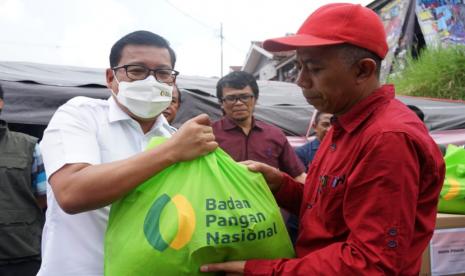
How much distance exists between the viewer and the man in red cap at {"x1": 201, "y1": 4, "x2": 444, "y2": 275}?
0.98 meters

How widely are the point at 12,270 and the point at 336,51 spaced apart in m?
2.41

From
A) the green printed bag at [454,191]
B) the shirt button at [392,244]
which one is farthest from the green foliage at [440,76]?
the shirt button at [392,244]

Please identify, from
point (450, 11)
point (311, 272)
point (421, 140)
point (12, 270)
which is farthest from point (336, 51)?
point (450, 11)

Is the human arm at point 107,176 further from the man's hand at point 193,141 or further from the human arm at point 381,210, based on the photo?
the human arm at point 381,210

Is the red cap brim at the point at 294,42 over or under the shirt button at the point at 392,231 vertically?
over

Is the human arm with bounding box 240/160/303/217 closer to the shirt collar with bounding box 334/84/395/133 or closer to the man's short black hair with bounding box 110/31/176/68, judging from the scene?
the shirt collar with bounding box 334/84/395/133

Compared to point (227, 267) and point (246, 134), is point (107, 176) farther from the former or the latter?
point (246, 134)

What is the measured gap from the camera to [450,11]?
10.1 m

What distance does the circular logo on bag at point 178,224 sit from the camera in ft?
3.46

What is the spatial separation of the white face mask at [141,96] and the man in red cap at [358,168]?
42cm

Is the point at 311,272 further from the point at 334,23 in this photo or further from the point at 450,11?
the point at 450,11

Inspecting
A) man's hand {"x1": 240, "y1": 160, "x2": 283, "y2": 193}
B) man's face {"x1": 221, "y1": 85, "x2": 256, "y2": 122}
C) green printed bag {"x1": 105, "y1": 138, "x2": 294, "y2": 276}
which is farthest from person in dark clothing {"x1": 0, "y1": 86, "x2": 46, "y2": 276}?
man's hand {"x1": 240, "y1": 160, "x2": 283, "y2": 193}

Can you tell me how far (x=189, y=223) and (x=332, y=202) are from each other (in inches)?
14.9

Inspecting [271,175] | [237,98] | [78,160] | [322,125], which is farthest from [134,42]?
[322,125]
